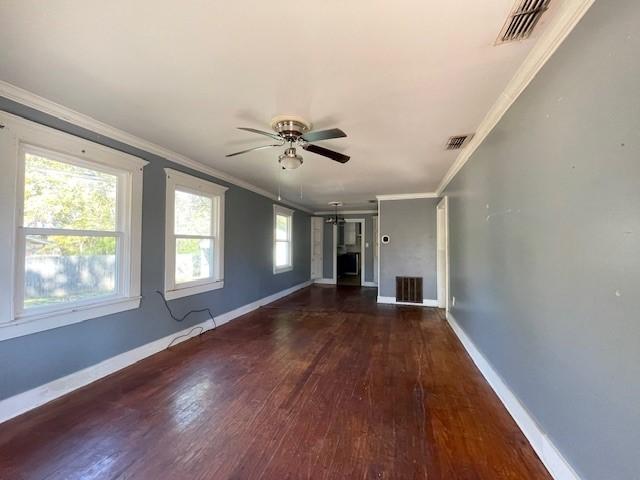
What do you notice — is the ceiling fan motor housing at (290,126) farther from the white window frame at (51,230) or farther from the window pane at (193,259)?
the window pane at (193,259)

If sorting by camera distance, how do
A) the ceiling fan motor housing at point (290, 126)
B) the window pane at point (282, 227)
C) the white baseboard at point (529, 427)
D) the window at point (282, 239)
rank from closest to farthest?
the white baseboard at point (529, 427) → the ceiling fan motor housing at point (290, 126) → the window at point (282, 239) → the window pane at point (282, 227)

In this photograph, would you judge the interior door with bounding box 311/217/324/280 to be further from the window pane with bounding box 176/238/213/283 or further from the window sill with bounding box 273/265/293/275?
the window pane with bounding box 176/238/213/283

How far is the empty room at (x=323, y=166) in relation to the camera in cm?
124

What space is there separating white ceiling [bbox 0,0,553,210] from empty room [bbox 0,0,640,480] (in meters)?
0.01

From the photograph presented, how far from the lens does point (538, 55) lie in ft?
5.12

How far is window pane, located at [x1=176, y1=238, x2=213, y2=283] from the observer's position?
3.66m

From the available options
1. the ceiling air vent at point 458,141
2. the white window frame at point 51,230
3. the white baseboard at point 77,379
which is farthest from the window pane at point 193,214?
the ceiling air vent at point 458,141

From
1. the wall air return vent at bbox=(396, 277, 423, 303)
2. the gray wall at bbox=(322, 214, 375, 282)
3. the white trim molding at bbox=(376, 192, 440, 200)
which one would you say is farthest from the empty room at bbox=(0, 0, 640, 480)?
the gray wall at bbox=(322, 214, 375, 282)

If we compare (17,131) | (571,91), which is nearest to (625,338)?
(571,91)

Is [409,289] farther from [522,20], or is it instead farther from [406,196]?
[522,20]

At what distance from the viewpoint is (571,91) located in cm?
132

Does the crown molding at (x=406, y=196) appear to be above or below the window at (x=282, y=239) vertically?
above

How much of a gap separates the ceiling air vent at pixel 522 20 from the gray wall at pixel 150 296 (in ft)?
10.7

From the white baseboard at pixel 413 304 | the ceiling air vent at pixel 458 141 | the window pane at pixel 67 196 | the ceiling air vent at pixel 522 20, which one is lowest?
the white baseboard at pixel 413 304
